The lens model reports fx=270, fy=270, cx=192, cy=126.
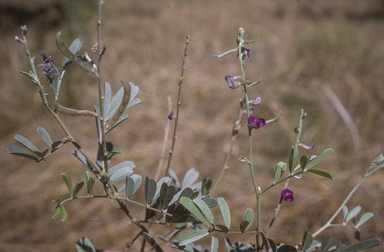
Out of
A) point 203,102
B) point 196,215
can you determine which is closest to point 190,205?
point 196,215

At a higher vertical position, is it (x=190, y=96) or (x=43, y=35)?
(x=43, y=35)

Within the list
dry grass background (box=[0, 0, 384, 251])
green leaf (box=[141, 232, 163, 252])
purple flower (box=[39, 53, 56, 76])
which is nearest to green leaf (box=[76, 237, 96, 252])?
green leaf (box=[141, 232, 163, 252])

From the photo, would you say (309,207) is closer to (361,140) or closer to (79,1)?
(361,140)

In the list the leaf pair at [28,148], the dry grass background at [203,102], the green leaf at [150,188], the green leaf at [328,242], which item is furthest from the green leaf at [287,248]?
the dry grass background at [203,102]

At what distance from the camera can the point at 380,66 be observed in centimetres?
220

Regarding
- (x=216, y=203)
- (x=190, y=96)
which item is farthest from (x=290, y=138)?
(x=216, y=203)

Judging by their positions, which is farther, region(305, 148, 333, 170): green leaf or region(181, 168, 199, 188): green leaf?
region(181, 168, 199, 188): green leaf

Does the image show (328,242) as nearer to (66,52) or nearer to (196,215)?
(196,215)

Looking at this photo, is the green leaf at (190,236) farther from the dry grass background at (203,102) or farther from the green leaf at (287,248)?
the dry grass background at (203,102)

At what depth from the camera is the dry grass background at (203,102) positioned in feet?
3.66

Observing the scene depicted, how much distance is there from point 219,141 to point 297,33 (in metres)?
1.91

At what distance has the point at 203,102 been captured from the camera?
201 cm

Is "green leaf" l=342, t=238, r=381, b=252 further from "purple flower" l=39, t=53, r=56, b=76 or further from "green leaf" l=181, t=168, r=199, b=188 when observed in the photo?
"purple flower" l=39, t=53, r=56, b=76

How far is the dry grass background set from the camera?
3.66 ft
